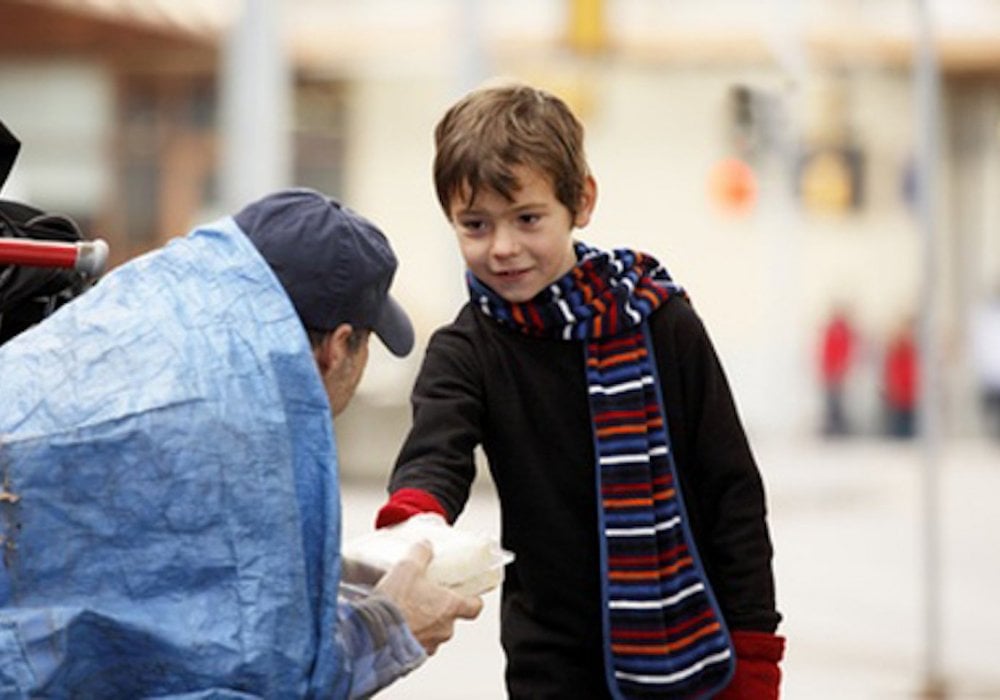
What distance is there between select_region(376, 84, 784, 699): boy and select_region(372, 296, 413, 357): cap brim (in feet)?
1.08

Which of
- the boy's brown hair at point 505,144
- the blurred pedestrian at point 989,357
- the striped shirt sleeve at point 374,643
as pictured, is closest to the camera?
the striped shirt sleeve at point 374,643

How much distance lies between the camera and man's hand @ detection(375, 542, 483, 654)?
3311 mm

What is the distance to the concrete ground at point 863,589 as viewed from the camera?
11188 millimetres

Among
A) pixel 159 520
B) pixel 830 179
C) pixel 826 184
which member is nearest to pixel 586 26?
pixel 826 184

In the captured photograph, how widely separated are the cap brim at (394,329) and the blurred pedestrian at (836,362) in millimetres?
30965

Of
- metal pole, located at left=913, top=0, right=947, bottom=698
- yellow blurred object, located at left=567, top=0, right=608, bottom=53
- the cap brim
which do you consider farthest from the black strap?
yellow blurred object, located at left=567, top=0, right=608, bottom=53

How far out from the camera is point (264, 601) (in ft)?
9.98

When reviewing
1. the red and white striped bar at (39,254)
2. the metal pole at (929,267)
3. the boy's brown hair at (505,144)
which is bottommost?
the metal pole at (929,267)

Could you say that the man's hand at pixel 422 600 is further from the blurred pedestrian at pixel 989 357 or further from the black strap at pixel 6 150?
the blurred pedestrian at pixel 989 357

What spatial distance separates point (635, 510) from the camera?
12.9 ft

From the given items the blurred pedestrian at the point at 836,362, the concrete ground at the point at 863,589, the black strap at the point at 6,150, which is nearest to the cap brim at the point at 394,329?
the black strap at the point at 6,150

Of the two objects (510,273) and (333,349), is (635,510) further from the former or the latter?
(333,349)

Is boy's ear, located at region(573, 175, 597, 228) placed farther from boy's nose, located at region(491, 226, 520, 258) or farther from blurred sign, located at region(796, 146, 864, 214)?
blurred sign, located at region(796, 146, 864, 214)

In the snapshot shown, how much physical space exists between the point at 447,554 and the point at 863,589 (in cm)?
1232
